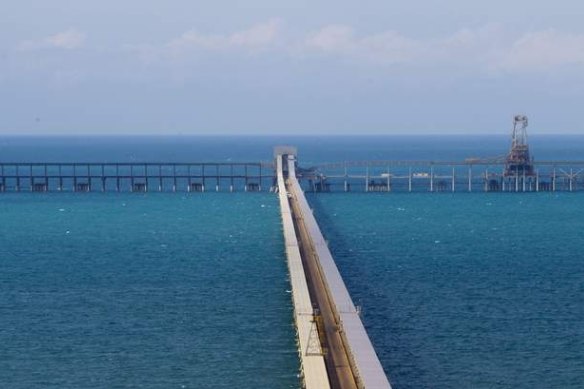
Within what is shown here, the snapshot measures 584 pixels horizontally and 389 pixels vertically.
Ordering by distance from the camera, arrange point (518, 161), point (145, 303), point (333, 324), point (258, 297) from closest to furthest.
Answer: point (333, 324), point (145, 303), point (258, 297), point (518, 161)

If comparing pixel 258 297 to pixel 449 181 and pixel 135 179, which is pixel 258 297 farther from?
pixel 135 179

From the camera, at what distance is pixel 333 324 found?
34.0m

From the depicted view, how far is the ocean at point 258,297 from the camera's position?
31.2 meters

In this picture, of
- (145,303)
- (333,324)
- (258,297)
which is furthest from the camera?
(258,297)

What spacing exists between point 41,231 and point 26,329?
31.3 m

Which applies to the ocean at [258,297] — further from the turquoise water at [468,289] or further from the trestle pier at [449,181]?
the trestle pier at [449,181]

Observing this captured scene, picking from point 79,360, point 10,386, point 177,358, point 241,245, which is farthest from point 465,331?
point 241,245

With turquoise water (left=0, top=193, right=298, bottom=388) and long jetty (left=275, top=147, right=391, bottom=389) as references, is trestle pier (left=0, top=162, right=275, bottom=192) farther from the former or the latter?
long jetty (left=275, top=147, right=391, bottom=389)

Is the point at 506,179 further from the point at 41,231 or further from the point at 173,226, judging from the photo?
the point at 41,231

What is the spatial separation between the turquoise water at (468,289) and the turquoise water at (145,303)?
10.9 ft

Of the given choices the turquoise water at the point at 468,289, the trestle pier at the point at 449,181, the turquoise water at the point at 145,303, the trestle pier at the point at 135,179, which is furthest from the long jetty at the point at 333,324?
the trestle pier at the point at 135,179

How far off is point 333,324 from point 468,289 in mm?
11637

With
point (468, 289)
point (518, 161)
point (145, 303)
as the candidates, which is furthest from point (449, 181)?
point (145, 303)

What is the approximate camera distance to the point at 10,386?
29516 mm
